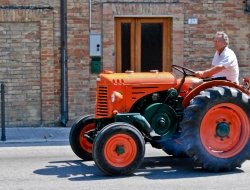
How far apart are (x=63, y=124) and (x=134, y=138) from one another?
19.8 ft

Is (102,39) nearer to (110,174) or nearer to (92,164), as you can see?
(92,164)

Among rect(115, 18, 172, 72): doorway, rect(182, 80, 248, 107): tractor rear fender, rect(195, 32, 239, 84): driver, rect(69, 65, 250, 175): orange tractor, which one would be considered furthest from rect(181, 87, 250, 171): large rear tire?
rect(115, 18, 172, 72): doorway

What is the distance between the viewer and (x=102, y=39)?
14500 mm

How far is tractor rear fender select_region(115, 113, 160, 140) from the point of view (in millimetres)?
9023

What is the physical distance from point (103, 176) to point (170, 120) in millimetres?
1341

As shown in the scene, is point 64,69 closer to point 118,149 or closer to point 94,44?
point 94,44

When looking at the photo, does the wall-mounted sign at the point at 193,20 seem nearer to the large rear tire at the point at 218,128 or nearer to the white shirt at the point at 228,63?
the white shirt at the point at 228,63

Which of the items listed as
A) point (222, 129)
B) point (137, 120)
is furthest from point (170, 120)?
point (222, 129)

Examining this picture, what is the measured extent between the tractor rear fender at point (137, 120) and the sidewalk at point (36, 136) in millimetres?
3519

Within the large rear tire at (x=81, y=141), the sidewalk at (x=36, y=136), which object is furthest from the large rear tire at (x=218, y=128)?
the sidewalk at (x=36, y=136)

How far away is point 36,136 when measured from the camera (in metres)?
13.3

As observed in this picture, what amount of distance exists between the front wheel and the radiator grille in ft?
2.05

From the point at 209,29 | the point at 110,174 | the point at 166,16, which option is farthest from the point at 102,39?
the point at 110,174

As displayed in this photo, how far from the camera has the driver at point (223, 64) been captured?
9211mm
